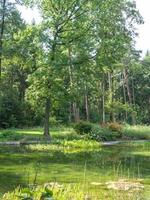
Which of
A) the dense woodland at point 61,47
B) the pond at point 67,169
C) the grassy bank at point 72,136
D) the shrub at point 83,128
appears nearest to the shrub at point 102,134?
the grassy bank at point 72,136

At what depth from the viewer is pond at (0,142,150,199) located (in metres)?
13.2

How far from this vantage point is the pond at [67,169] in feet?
43.4

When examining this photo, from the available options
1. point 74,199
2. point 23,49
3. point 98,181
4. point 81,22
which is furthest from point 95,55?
point 74,199

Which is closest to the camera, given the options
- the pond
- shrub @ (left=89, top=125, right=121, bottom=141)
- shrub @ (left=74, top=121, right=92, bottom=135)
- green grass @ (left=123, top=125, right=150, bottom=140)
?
the pond

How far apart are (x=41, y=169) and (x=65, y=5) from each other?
64.9ft

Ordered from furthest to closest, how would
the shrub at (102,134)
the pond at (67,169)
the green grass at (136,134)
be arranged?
the green grass at (136,134), the shrub at (102,134), the pond at (67,169)

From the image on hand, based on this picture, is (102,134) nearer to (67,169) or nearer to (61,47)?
(61,47)

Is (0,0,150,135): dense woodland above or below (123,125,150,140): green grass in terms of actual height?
above

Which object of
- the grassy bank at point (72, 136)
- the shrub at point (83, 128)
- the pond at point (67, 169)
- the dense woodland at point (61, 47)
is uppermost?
the dense woodland at point (61, 47)

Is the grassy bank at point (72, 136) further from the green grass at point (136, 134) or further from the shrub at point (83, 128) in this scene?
the shrub at point (83, 128)

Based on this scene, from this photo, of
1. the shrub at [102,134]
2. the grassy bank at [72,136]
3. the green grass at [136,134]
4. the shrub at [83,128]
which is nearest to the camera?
the grassy bank at [72,136]

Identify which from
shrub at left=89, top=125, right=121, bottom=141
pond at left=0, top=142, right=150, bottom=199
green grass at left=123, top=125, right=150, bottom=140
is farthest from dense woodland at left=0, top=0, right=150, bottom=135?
pond at left=0, top=142, right=150, bottom=199

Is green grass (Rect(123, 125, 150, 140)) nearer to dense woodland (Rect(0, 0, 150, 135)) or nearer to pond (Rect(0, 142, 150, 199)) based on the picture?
dense woodland (Rect(0, 0, 150, 135))

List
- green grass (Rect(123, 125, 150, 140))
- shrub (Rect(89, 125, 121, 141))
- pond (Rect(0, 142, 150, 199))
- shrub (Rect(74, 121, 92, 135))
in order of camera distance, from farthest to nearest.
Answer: green grass (Rect(123, 125, 150, 140)), shrub (Rect(74, 121, 92, 135)), shrub (Rect(89, 125, 121, 141)), pond (Rect(0, 142, 150, 199))
